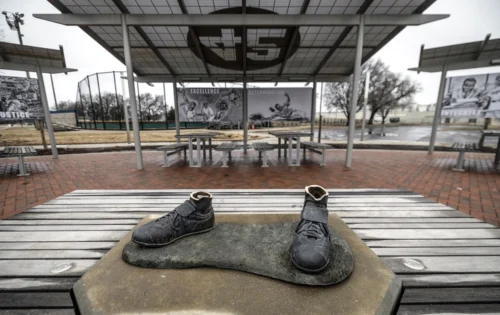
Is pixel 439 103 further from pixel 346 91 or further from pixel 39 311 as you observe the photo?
pixel 346 91

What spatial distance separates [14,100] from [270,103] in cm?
851

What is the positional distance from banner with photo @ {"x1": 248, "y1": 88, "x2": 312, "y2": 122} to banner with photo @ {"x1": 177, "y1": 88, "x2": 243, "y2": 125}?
592 mm

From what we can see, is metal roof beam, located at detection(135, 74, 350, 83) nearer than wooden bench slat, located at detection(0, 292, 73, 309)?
No

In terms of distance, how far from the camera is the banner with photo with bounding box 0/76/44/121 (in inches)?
251

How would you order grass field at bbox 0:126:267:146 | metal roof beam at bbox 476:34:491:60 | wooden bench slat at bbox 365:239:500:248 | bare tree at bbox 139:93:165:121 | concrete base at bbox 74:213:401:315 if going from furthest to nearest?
bare tree at bbox 139:93:165:121 → grass field at bbox 0:126:267:146 → metal roof beam at bbox 476:34:491:60 → wooden bench slat at bbox 365:239:500:248 → concrete base at bbox 74:213:401:315

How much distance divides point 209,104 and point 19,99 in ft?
19.7

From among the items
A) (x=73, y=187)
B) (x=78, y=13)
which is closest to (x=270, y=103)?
(x=78, y=13)

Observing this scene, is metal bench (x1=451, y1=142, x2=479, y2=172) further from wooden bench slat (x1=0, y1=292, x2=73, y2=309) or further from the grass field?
the grass field

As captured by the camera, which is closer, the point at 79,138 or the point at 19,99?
the point at 19,99

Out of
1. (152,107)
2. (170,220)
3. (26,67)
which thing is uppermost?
(152,107)

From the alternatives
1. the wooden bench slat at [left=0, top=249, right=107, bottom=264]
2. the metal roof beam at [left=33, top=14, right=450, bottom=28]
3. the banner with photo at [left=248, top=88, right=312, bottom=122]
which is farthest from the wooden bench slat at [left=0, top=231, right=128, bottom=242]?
the banner with photo at [left=248, top=88, right=312, bottom=122]

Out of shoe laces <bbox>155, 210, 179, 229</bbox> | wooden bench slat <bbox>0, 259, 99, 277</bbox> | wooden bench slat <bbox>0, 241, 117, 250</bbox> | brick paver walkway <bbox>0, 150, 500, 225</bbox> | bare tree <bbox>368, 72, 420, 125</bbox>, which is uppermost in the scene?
bare tree <bbox>368, 72, 420, 125</bbox>

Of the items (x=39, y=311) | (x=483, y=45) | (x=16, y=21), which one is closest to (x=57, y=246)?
(x=39, y=311)

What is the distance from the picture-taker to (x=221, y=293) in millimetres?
940
